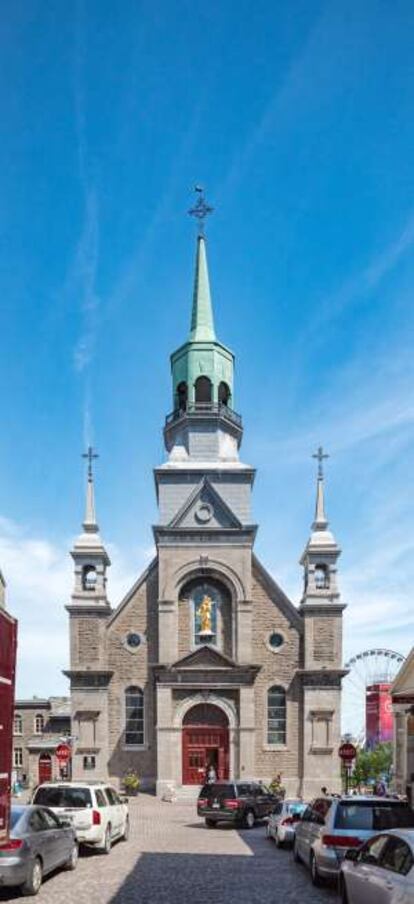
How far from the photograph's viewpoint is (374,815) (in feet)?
44.4

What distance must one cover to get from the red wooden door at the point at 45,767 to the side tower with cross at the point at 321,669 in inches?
816

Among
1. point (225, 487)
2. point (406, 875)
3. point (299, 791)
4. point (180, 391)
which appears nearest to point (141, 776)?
point (299, 791)

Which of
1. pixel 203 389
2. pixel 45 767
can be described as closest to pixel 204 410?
pixel 203 389

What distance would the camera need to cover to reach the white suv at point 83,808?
17578 millimetres

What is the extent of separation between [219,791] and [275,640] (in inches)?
542

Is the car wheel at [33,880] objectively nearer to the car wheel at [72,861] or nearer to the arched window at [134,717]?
the car wheel at [72,861]

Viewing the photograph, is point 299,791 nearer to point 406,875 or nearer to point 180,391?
point 180,391

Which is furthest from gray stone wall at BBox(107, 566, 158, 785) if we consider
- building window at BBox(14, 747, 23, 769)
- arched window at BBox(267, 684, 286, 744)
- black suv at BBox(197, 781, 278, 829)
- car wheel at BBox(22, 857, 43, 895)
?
building window at BBox(14, 747, 23, 769)

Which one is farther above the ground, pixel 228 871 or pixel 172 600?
pixel 172 600

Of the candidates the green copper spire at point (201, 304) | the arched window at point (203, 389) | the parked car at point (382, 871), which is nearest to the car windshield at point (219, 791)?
the parked car at point (382, 871)

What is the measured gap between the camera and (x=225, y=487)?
41.8 m

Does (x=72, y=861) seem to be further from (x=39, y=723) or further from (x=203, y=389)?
(x=39, y=723)

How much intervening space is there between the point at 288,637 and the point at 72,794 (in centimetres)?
2260

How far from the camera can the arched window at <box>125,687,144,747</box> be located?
38.8 meters
